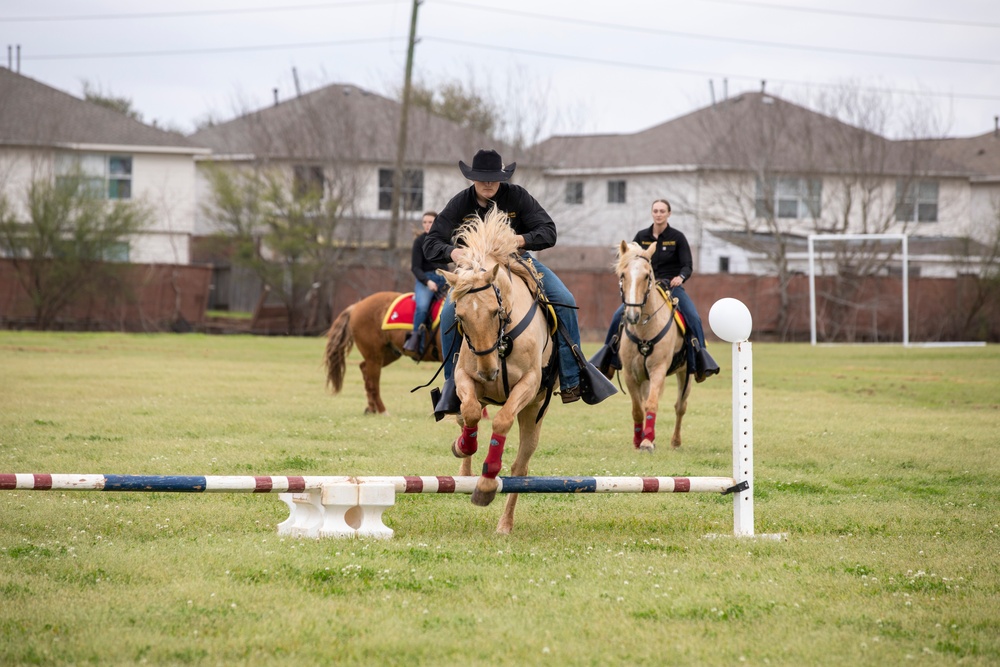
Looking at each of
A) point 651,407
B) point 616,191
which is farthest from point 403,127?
point 651,407

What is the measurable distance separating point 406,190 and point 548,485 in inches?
1581

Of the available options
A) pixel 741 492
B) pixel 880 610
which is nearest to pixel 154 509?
pixel 741 492

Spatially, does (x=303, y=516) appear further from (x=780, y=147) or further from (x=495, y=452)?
(x=780, y=147)

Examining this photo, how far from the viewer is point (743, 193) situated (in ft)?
158

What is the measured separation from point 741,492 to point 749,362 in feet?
3.21

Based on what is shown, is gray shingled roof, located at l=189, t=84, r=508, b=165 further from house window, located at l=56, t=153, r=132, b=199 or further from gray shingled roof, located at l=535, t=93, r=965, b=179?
gray shingled roof, located at l=535, t=93, r=965, b=179

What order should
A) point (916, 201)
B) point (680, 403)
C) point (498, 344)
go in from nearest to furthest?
point (498, 344) → point (680, 403) → point (916, 201)

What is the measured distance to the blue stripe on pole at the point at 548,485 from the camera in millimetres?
7418

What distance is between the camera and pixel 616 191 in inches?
Result: 2104

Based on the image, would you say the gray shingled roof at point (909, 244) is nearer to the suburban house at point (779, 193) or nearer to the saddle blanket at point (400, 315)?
the suburban house at point (779, 193)

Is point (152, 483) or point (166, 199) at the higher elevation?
point (166, 199)

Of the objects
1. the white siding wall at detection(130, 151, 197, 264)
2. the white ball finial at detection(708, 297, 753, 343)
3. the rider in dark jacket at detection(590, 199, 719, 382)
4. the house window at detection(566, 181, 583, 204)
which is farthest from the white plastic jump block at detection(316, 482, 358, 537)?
the house window at detection(566, 181, 583, 204)

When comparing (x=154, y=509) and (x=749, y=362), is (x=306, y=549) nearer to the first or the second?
(x=154, y=509)

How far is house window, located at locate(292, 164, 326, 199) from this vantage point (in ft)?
144
